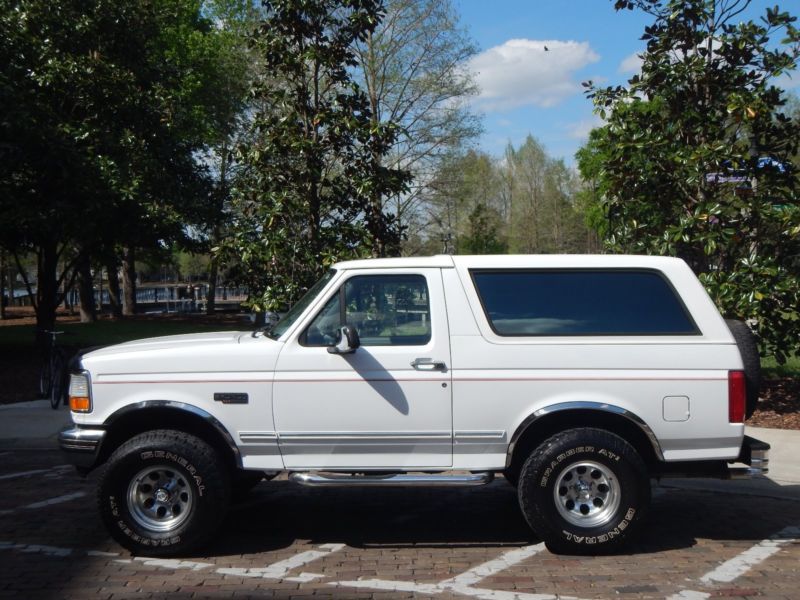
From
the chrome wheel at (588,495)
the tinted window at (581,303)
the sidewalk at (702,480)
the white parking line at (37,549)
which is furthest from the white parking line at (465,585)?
the sidewalk at (702,480)

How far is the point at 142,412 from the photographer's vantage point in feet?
19.4

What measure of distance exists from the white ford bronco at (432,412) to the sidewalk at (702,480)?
2.45 m

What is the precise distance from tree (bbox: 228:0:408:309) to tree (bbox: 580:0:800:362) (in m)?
3.28

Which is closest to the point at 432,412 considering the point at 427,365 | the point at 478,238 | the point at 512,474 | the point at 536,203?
the point at 427,365

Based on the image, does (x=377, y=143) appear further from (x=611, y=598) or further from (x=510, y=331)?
(x=611, y=598)

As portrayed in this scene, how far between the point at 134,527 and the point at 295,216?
21.5ft

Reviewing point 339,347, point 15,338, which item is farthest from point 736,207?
point 15,338

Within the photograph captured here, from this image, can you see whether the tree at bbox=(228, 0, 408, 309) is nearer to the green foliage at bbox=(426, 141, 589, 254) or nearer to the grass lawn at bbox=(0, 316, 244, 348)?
the grass lawn at bbox=(0, 316, 244, 348)

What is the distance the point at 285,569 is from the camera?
567 cm

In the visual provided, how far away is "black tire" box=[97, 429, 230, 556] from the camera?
582 centimetres

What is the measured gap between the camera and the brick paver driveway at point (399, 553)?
5.27 m

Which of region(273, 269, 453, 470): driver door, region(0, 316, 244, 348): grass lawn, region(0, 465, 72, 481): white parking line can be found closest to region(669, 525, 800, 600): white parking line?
region(273, 269, 453, 470): driver door

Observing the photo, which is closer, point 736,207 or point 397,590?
point 397,590

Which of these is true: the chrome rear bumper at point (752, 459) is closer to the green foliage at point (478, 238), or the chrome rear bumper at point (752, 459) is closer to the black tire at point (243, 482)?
the black tire at point (243, 482)
